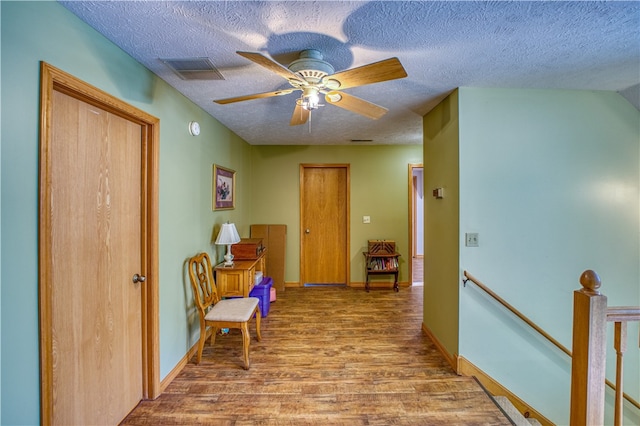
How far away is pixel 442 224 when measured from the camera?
267 centimetres

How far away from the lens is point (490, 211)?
7.76 ft

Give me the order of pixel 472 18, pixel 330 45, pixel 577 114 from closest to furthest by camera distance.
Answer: pixel 472 18 < pixel 330 45 < pixel 577 114

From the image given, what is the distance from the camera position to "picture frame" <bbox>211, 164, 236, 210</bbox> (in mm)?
3107

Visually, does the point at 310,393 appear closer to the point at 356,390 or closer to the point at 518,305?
the point at 356,390

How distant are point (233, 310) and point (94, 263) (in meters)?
1.16

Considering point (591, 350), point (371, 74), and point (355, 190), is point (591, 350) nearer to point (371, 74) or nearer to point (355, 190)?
point (371, 74)

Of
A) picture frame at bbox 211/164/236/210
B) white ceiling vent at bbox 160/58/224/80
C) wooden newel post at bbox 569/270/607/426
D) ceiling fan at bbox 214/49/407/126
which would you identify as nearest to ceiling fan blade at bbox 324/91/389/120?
ceiling fan at bbox 214/49/407/126

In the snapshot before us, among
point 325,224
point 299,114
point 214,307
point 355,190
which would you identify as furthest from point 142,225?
point 355,190

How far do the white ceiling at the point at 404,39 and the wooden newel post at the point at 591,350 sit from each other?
1305 mm

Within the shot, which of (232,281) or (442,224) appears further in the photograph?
(232,281)

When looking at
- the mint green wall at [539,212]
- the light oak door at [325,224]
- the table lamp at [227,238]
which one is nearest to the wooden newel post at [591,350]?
the mint green wall at [539,212]

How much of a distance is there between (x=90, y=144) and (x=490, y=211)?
287 cm

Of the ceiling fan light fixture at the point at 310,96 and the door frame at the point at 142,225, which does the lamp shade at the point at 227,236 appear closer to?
the door frame at the point at 142,225

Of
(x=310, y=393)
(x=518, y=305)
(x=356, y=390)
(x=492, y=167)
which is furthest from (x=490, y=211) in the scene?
(x=310, y=393)
